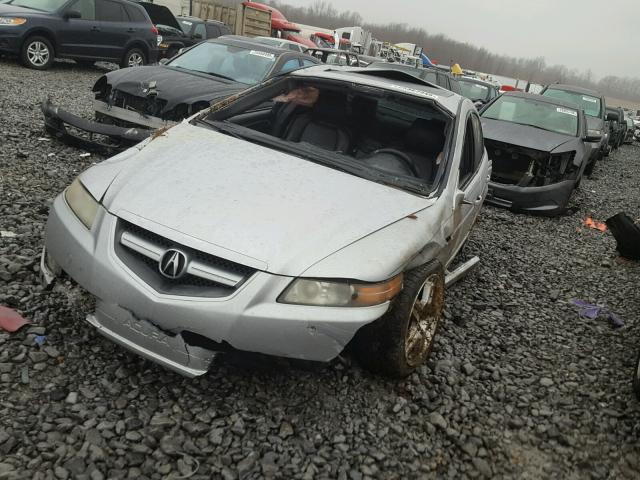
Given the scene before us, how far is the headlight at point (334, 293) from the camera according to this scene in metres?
2.23

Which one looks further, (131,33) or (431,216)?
(131,33)

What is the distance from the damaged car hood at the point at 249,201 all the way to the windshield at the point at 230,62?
4.22 meters

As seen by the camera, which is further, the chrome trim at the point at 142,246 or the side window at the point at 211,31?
the side window at the point at 211,31

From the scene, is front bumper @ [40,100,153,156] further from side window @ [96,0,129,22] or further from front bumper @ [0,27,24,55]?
side window @ [96,0,129,22]

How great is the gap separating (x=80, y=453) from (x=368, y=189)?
187 centimetres

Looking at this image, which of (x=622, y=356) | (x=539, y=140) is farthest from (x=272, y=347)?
(x=539, y=140)

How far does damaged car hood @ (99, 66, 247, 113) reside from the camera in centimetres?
612

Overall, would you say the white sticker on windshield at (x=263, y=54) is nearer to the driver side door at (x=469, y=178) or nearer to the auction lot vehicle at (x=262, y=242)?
the driver side door at (x=469, y=178)

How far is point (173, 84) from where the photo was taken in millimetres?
6379

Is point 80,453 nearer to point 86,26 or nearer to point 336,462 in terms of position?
point 336,462

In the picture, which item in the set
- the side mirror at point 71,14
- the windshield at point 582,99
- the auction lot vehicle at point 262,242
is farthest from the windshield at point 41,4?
the windshield at point 582,99

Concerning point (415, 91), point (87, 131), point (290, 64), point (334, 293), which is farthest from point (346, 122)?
point (290, 64)

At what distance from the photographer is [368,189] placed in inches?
115

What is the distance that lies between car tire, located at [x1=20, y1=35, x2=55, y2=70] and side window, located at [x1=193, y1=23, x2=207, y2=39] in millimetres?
5996
